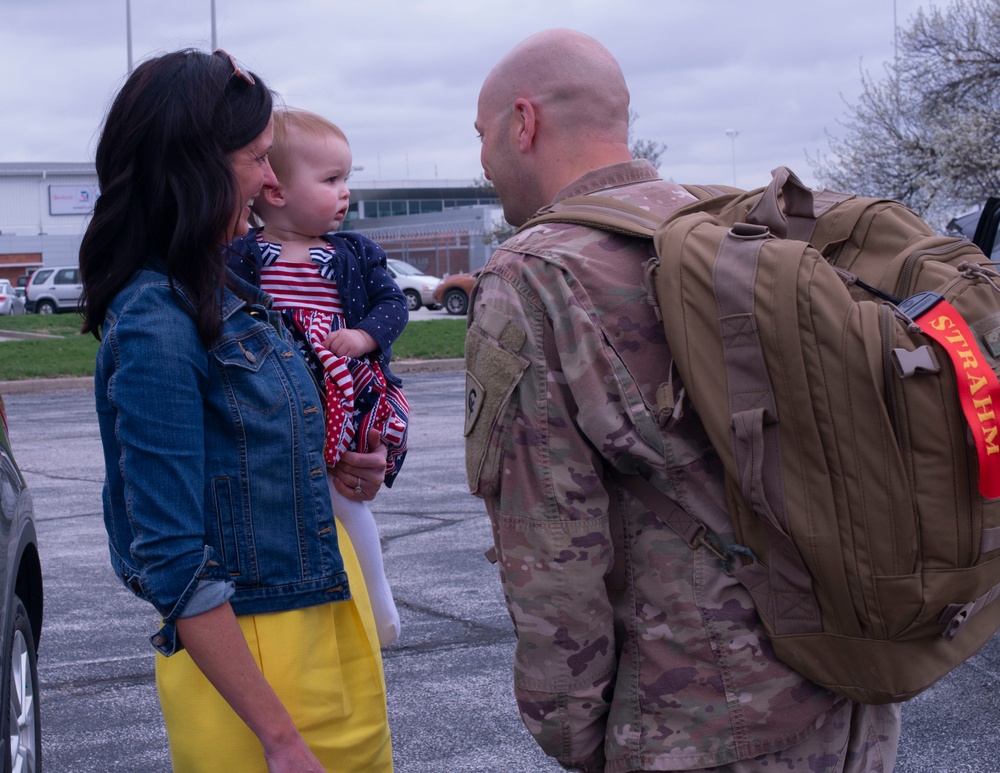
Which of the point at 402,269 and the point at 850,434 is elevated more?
the point at 850,434

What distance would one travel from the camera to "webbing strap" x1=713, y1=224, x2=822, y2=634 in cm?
172

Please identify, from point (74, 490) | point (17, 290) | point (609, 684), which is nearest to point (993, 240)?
point (609, 684)

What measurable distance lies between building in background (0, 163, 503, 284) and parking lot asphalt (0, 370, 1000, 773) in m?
39.6

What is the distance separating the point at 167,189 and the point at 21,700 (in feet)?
6.26

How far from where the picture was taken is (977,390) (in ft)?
5.37

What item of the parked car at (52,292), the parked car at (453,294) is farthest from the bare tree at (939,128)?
the parked car at (52,292)

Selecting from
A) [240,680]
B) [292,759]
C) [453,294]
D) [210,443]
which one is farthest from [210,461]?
[453,294]

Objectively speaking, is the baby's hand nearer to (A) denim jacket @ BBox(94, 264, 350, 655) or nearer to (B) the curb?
(A) denim jacket @ BBox(94, 264, 350, 655)

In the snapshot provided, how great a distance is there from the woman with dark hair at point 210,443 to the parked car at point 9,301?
40836 mm

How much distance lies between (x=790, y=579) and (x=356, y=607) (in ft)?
2.68

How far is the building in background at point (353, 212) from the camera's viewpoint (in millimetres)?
49922

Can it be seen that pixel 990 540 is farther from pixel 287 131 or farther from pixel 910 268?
pixel 287 131

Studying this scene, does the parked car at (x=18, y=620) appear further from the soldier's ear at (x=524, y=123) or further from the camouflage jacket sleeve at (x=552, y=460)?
Result: the soldier's ear at (x=524, y=123)

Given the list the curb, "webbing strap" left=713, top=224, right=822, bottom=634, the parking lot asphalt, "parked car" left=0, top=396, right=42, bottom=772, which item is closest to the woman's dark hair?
"webbing strap" left=713, top=224, right=822, bottom=634
